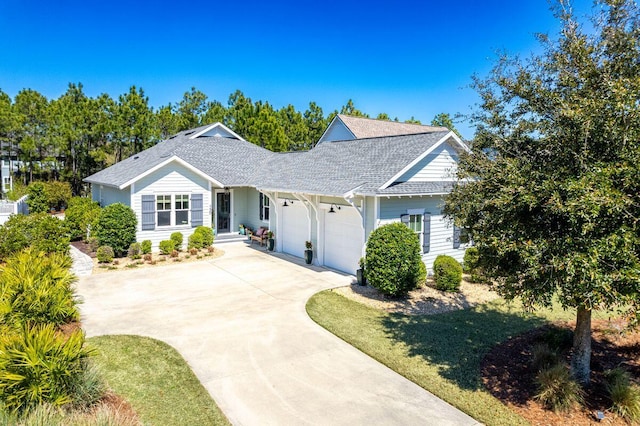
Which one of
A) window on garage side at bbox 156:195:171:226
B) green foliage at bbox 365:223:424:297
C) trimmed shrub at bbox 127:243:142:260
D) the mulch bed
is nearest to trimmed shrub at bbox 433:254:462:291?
green foliage at bbox 365:223:424:297

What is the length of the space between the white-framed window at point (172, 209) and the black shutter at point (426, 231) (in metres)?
12.0

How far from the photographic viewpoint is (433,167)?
49.4ft

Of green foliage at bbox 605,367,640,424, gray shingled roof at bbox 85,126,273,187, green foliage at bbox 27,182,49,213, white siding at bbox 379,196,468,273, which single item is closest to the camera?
green foliage at bbox 605,367,640,424

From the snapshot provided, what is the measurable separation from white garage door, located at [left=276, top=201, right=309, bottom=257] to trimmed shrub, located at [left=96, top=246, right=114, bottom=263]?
281 inches

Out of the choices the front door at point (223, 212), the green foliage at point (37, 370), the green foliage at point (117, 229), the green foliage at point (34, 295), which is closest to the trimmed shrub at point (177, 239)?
the green foliage at point (117, 229)

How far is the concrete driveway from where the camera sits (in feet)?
19.6

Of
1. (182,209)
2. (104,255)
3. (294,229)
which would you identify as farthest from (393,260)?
(182,209)

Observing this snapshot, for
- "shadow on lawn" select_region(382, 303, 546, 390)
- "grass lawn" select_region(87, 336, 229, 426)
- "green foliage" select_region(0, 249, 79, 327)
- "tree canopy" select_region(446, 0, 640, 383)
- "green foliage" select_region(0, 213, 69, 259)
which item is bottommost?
"grass lawn" select_region(87, 336, 229, 426)

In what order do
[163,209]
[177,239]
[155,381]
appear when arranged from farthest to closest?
[163,209]
[177,239]
[155,381]

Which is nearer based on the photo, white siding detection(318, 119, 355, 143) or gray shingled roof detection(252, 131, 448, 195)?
gray shingled roof detection(252, 131, 448, 195)

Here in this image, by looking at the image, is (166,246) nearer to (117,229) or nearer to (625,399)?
(117,229)

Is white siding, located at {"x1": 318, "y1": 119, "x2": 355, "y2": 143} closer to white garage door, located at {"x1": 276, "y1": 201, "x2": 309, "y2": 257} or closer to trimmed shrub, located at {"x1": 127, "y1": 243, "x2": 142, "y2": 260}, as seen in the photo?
white garage door, located at {"x1": 276, "y1": 201, "x2": 309, "y2": 257}

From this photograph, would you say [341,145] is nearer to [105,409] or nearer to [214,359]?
[214,359]

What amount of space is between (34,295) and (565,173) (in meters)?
9.79
